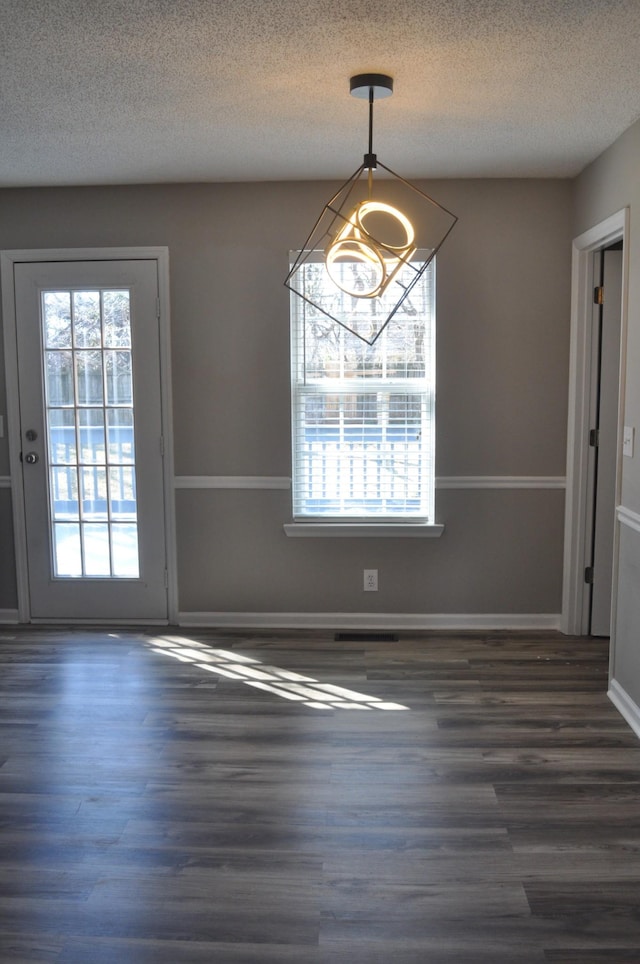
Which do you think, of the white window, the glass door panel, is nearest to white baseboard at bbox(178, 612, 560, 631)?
the white window

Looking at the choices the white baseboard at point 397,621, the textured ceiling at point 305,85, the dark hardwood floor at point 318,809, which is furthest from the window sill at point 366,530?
the textured ceiling at point 305,85

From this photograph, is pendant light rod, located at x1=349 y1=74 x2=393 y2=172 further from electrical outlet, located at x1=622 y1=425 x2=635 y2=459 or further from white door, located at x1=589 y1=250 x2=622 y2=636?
white door, located at x1=589 y1=250 x2=622 y2=636

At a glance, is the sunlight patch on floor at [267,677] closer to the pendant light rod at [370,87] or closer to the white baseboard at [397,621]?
the white baseboard at [397,621]

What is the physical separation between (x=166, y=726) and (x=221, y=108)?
2.48m

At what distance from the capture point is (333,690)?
363 centimetres

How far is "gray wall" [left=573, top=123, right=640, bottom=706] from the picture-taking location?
3.25 meters

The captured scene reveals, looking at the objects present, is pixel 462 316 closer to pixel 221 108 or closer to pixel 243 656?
pixel 221 108

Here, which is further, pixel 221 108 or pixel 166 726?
pixel 166 726

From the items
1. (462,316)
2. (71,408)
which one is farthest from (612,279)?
(71,408)

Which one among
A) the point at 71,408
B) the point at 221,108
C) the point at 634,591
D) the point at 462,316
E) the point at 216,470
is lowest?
the point at 634,591

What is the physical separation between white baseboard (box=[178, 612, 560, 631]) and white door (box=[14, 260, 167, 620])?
0.58 m

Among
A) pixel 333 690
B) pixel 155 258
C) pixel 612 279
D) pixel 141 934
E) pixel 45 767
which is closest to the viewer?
pixel 141 934

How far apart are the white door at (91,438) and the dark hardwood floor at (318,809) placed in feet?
2.01

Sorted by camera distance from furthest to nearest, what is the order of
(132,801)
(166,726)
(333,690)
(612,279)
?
(612,279) → (333,690) → (166,726) → (132,801)
